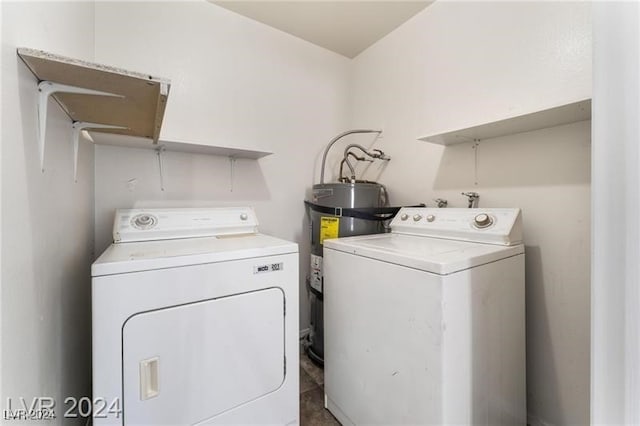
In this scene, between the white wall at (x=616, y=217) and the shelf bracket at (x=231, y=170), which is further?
the shelf bracket at (x=231, y=170)

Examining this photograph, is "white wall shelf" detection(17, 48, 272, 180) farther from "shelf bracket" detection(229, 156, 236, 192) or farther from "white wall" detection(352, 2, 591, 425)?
"white wall" detection(352, 2, 591, 425)

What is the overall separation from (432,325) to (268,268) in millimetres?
706

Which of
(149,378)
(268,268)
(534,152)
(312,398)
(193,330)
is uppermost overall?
(534,152)

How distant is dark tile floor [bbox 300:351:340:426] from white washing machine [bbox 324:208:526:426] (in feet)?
0.20

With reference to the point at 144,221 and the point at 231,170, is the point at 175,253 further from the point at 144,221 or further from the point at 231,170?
the point at 231,170

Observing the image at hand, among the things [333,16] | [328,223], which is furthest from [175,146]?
[333,16]

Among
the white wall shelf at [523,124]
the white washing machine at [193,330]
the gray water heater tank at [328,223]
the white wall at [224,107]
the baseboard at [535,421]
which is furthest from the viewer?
the gray water heater tank at [328,223]

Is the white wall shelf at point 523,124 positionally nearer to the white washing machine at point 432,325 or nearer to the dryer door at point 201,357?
the white washing machine at point 432,325

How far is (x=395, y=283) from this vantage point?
1.10m

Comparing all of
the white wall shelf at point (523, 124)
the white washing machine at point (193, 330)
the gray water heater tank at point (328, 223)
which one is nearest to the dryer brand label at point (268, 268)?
the white washing machine at point (193, 330)

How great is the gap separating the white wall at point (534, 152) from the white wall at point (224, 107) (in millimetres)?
938

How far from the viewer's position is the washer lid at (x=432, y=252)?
0.99 m

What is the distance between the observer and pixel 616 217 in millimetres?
436

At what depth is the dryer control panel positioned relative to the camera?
1267 millimetres
